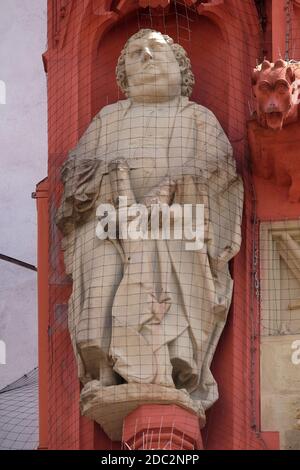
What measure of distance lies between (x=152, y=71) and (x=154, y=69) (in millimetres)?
14

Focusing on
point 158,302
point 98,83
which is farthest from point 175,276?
point 98,83

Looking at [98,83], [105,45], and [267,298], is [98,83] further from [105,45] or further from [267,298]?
[267,298]

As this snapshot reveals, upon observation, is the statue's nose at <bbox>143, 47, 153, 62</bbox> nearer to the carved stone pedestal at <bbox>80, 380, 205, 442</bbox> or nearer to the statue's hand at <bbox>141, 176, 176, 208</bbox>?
the statue's hand at <bbox>141, 176, 176, 208</bbox>

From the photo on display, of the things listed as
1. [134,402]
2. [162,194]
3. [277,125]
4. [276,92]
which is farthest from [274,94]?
[134,402]

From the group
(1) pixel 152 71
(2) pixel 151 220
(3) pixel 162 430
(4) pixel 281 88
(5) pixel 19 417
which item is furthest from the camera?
Answer: (5) pixel 19 417

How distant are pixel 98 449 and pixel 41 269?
0.92 m

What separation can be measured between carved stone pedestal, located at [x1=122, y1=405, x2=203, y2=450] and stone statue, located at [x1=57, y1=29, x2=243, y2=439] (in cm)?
4

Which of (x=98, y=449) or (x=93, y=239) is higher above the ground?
(x=93, y=239)

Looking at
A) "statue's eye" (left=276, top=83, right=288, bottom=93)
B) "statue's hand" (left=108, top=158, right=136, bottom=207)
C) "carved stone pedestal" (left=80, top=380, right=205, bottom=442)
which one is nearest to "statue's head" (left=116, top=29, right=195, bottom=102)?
"statue's hand" (left=108, top=158, right=136, bottom=207)

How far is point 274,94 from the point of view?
451 inches

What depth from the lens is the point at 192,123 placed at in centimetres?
1188

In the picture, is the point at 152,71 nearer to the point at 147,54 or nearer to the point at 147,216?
the point at 147,54

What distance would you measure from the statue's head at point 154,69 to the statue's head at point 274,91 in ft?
1.78
